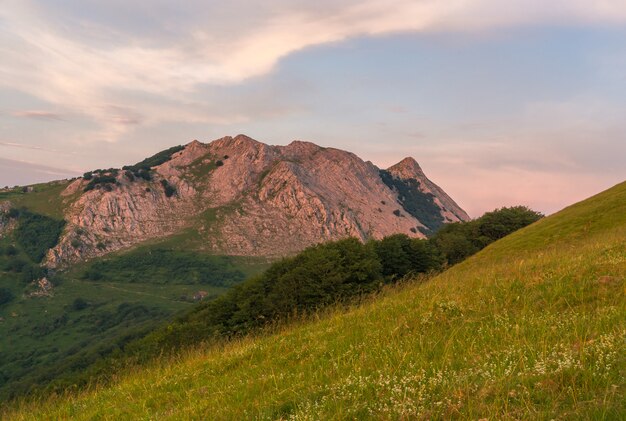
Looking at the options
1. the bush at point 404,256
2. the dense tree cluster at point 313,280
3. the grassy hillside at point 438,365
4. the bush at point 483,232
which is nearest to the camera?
the grassy hillside at point 438,365

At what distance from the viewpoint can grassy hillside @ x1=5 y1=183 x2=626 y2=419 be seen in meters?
5.30

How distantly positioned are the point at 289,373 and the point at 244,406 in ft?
5.51

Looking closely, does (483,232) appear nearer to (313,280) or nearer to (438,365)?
(313,280)

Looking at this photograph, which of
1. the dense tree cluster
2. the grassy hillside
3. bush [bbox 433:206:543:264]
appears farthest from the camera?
bush [bbox 433:206:543:264]

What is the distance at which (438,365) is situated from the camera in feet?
22.9

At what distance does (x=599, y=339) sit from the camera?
21.4ft

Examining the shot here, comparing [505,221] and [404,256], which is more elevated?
[505,221]

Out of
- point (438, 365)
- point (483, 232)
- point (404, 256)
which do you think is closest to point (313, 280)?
point (404, 256)

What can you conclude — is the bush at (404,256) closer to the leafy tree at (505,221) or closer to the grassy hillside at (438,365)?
the leafy tree at (505,221)

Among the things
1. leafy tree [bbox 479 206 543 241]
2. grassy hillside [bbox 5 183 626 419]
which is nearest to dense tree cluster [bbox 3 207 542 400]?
leafy tree [bbox 479 206 543 241]

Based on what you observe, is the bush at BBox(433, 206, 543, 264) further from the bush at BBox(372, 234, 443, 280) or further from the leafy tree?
the bush at BBox(372, 234, 443, 280)

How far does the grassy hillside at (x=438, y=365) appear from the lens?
5.30 m

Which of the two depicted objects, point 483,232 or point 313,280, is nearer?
point 313,280

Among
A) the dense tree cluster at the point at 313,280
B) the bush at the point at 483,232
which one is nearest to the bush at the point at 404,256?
the dense tree cluster at the point at 313,280
